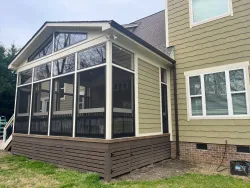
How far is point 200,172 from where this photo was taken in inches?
220

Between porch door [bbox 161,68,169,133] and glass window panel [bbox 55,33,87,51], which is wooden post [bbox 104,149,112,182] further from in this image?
glass window panel [bbox 55,33,87,51]

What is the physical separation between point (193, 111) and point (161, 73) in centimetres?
187

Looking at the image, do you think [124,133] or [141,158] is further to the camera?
[141,158]

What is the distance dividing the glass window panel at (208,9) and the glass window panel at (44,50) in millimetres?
5601

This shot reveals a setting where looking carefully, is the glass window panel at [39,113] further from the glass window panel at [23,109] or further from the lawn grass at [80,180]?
the lawn grass at [80,180]

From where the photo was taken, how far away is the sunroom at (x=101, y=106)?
17.0 ft

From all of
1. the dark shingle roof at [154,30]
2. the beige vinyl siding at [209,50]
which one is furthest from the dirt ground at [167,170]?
the dark shingle roof at [154,30]

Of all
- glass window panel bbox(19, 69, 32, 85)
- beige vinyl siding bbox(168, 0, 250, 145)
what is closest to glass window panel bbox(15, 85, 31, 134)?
glass window panel bbox(19, 69, 32, 85)

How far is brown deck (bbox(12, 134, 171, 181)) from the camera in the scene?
4.94 meters

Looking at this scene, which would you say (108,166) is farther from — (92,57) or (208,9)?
(208,9)

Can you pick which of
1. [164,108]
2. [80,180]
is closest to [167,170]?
[164,108]

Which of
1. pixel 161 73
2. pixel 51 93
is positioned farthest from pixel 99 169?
pixel 161 73

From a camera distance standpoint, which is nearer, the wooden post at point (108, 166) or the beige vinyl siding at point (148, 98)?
the wooden post at point (108, 166)

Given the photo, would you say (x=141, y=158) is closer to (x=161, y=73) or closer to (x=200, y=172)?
(x=200, y=172)
